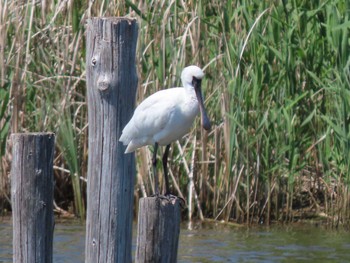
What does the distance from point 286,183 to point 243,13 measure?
1461 mm

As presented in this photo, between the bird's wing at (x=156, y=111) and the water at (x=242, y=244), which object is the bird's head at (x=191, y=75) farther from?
the water at (x=242, y=244)

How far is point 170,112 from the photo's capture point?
5.52 meters

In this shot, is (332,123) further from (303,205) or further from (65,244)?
(65,244)

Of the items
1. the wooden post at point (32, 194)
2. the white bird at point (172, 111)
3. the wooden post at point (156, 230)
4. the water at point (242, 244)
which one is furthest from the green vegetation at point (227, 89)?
the wooden post at point (156, 230)

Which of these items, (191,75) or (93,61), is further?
(191,75)

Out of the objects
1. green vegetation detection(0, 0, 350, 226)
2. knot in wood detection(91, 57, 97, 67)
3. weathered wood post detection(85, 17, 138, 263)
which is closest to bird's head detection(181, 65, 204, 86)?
weathered wood post detection(85, 17, 138, 263)

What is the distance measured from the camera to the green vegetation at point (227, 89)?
769cm

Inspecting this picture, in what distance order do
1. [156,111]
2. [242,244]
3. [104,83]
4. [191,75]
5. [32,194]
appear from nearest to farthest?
[104,83] < [32,194] < [191,75] < [156,111] < [242,244]

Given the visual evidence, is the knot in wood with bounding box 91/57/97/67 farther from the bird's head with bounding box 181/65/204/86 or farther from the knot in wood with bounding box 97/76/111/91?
the bird's head with bounding box 181/65/204/86

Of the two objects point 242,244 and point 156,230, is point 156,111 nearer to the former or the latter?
point 156,230

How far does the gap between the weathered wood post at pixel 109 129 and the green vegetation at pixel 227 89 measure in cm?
329

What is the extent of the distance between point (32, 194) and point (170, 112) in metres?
1.34

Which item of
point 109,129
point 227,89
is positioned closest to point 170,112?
point 109,129

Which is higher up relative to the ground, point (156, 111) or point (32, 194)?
point (156, 111)
